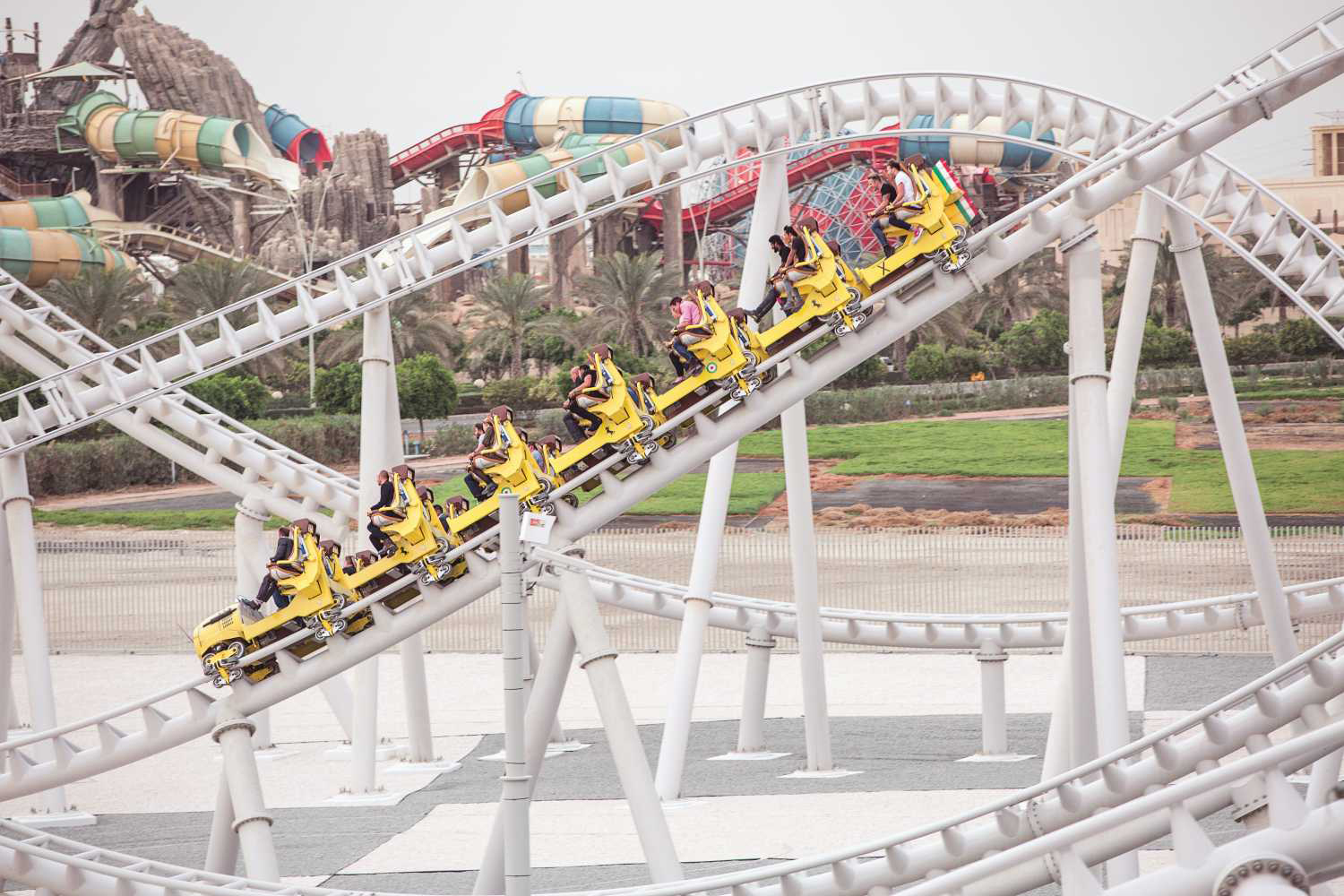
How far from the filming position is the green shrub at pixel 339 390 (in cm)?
3256

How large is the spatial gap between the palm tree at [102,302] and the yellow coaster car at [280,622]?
82.8 feet

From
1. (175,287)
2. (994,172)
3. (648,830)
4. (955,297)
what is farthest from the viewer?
(994,172)

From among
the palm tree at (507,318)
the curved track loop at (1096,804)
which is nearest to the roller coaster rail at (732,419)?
the curved track loop at (1096,804)

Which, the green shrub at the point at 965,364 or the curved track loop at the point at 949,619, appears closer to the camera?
the curved track loop at the point at 949,619

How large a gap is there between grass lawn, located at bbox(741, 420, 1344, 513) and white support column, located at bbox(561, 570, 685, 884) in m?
21.2

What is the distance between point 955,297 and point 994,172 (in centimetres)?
3270

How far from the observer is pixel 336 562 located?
8438mm

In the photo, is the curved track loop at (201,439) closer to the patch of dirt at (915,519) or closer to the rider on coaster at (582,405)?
the rider on coaster at (582,405)

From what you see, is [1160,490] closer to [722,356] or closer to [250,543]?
[250,543]

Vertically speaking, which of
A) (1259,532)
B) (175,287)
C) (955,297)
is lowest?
(1259,532)

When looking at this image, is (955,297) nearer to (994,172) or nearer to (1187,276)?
(1187,276)

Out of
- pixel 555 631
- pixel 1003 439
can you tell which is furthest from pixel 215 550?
pixel 555 631

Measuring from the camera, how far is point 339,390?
3269 cm

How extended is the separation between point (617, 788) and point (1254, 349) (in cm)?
2280
